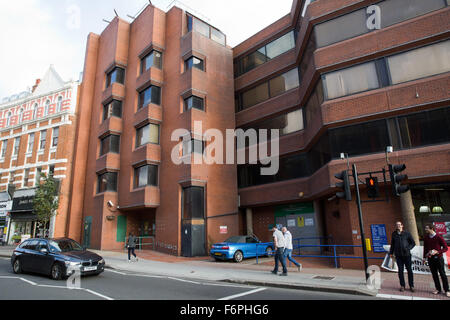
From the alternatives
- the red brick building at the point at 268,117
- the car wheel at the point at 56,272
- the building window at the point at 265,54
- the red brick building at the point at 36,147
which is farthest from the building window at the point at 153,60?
the car wheel at the point at 56,272

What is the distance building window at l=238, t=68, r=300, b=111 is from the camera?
20.9 meters

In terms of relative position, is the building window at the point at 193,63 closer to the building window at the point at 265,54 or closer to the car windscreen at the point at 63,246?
the building window at the point at 265,54

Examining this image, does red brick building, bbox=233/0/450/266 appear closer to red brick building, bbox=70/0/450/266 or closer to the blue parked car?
red brick building, bbox=70/0/450/266

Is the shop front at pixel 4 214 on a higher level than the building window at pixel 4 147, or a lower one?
lower

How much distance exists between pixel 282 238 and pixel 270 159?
33.9 ft

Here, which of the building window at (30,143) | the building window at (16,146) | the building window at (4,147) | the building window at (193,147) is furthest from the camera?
the building window at (4,147)

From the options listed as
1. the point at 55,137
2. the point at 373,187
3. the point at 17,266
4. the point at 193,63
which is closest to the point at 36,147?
the point at 55,137

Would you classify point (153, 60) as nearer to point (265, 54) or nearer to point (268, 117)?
point (265, 54)

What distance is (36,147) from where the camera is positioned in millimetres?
30297

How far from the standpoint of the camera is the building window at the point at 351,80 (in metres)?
13.9

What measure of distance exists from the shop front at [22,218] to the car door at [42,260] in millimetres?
19107

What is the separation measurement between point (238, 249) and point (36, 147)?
25.0 m

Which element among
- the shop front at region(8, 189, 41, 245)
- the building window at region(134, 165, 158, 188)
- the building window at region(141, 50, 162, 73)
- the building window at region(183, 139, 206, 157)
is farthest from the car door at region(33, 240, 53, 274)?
the shop front at region(8, 189, 41, 245)
